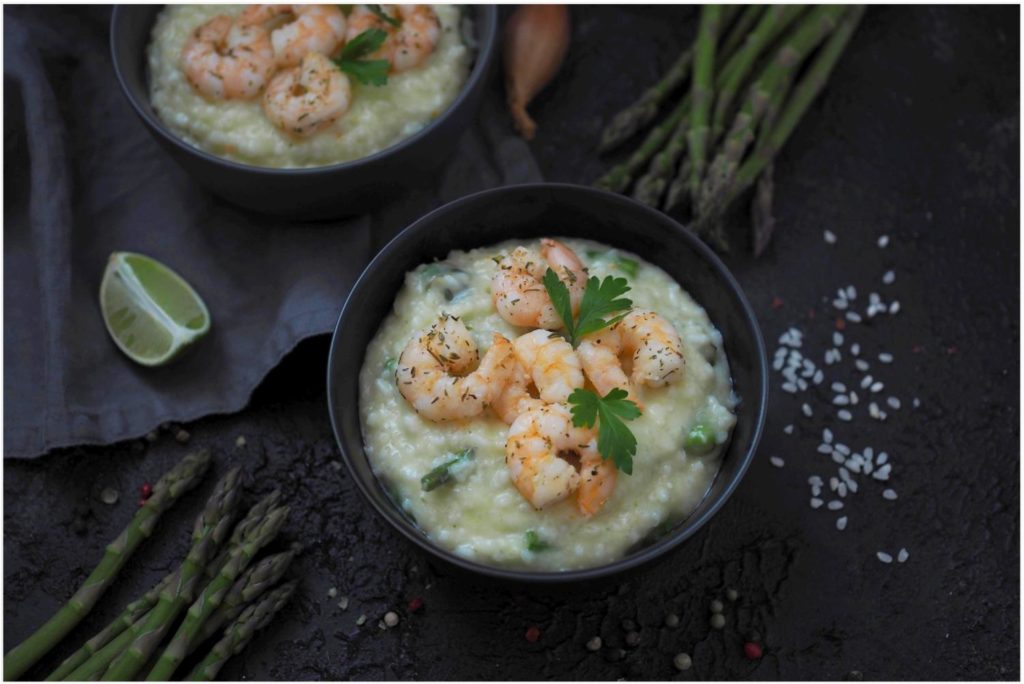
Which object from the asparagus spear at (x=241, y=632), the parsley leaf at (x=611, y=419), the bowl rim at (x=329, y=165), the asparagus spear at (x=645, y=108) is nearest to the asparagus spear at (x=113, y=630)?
the asparagus spear at (x=241, y=632)

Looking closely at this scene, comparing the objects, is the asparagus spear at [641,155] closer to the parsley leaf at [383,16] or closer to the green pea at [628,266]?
the green pea at [628,266]

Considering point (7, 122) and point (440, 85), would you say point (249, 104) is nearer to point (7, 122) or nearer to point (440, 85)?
point (440, 85)

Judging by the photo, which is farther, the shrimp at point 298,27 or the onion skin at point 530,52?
the onion skin at point 530,52

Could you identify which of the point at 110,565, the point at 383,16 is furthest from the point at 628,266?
the point at 110,565

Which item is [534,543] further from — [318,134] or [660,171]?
[660,171]

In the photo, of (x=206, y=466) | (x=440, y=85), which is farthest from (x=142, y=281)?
(x=440, y=85)

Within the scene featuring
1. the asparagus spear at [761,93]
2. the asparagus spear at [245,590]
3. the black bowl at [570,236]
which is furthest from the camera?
the asparagus spear at [761,93]
